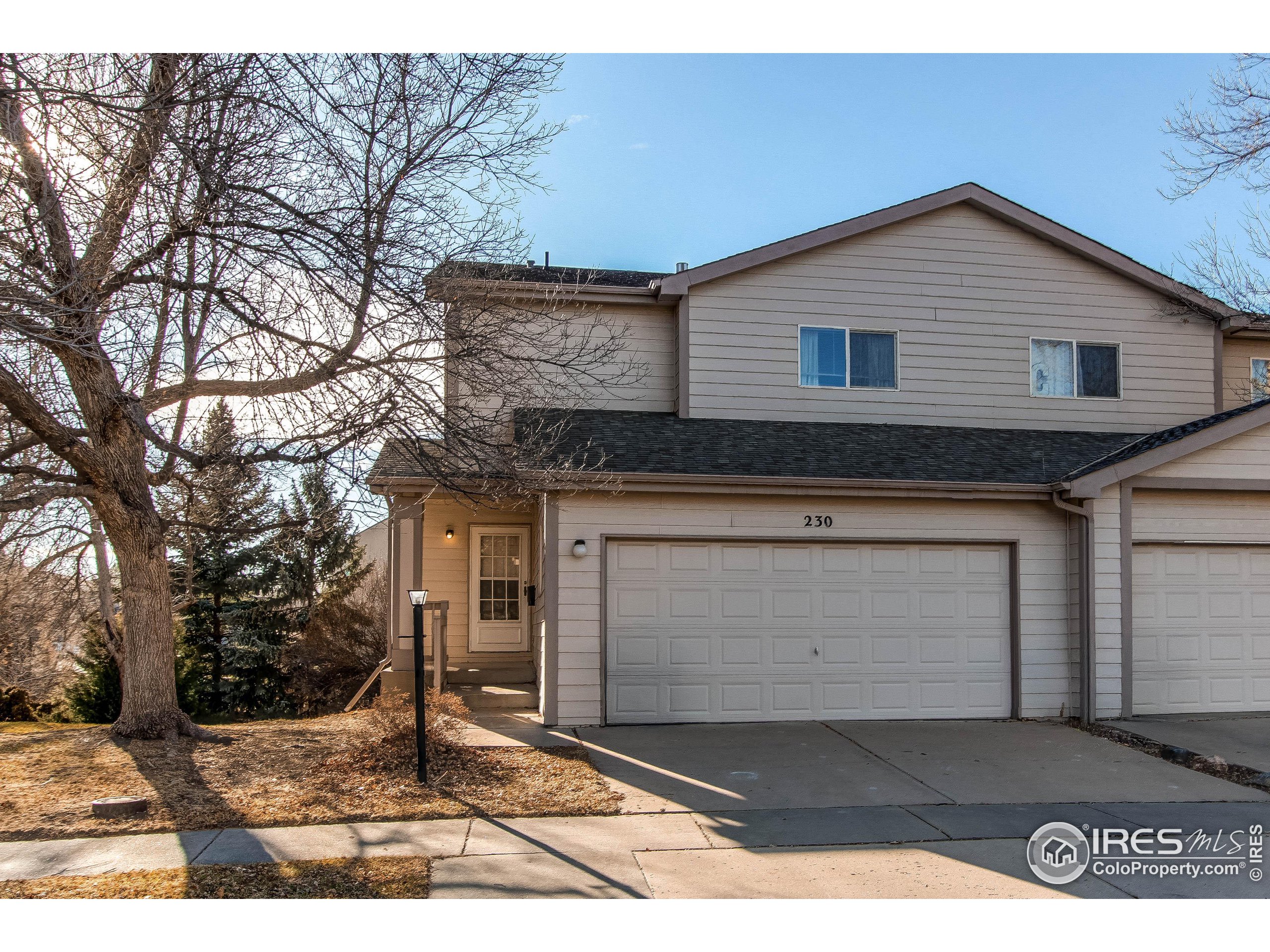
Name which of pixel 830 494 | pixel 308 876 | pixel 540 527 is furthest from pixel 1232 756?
pixel 308 876

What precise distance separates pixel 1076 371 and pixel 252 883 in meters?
13.5

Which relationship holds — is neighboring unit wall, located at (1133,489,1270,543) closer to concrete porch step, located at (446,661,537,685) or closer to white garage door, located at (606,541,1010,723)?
white garage door, located at (606,541,1010,723)

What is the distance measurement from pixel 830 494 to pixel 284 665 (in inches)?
565

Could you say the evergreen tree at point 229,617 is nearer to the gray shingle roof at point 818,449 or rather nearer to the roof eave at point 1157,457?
the gray shingle roof at point 818,449

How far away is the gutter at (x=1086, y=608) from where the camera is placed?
1105 centimetres

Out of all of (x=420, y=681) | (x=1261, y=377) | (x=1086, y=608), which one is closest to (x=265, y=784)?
(x=420, y=681)

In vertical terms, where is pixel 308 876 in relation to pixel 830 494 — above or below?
below

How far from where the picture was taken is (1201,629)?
11719 mm

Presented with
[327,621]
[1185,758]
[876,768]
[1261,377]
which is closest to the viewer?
[876,768]

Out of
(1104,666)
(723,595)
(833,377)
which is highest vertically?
(833,377)

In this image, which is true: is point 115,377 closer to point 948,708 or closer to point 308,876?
point 308,876

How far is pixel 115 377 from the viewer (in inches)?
351

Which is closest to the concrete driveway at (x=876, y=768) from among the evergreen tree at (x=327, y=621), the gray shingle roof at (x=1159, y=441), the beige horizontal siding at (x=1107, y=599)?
the beige horizontal siding at (x=1107, y=599)

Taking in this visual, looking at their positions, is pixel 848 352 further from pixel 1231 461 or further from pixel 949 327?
pixel 1231 461
